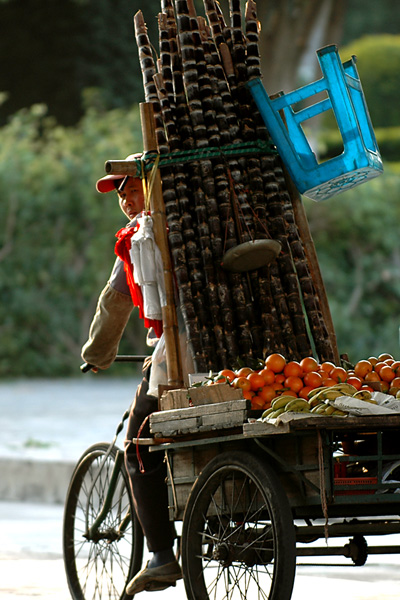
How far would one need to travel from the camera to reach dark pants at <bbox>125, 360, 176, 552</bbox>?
17.5 ft

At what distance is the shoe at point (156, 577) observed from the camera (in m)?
5.20

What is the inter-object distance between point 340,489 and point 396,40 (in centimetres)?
2483

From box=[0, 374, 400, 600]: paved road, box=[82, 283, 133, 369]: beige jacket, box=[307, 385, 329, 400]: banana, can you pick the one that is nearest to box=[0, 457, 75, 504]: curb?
box=[0, 374, 400, 600]: paved road

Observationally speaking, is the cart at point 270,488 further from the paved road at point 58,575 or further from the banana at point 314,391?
the paved road at point 58,575

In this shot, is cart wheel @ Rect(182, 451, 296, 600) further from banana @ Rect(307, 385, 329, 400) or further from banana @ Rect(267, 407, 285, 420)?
banana @ Rect(307, 385, 329, 400)

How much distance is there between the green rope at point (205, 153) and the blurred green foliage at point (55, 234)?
553 inches

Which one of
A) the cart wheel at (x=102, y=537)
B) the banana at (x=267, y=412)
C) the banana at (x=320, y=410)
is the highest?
the banana at (x=267, y=412)

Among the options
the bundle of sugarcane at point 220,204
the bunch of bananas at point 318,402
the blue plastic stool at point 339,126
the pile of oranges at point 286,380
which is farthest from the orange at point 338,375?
the blue plastic stool at point 339,126

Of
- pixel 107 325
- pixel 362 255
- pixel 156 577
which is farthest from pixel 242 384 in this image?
pixel 362 255

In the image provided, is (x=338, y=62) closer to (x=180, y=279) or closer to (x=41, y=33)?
(x=180, y=279)

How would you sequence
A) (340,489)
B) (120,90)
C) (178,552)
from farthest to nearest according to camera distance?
(120,90) → (178,552) → (340,489)

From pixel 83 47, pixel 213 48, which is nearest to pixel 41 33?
pixel 83 47

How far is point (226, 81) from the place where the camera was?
5.73 m

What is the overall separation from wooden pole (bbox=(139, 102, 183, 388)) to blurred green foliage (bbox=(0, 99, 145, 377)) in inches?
557
